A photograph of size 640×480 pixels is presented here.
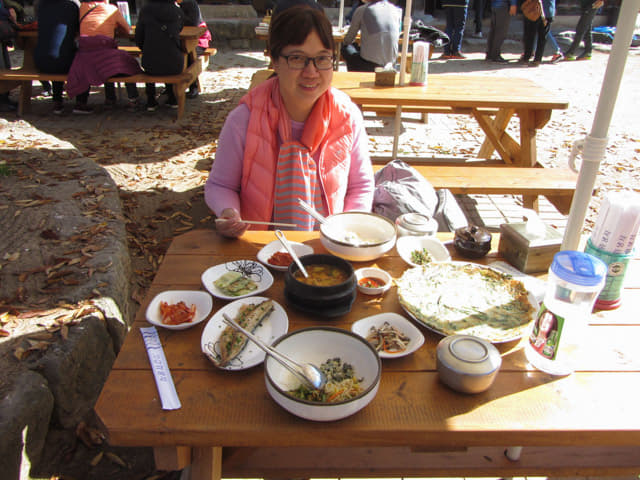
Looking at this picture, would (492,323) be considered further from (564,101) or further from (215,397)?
(564,101)

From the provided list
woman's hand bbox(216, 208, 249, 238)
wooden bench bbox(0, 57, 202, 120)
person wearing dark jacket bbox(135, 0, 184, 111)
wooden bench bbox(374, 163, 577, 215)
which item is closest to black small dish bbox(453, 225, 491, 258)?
woman's hand bbox(216, 208, 249, 238)

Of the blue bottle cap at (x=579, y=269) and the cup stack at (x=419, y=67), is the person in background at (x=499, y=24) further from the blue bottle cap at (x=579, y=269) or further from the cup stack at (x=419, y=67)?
the blue bottle cap at (x=579, y=269)

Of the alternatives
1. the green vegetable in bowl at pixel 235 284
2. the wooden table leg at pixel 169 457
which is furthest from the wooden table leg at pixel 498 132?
the wooden table leg at pixel 169 457

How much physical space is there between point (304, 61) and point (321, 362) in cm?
149

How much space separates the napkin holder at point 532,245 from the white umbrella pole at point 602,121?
0.22m

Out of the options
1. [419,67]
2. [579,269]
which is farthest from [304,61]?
[419,67]

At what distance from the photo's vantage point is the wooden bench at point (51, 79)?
263 inches

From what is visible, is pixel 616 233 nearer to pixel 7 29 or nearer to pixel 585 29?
pixel 7 29

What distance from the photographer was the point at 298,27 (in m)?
2.16

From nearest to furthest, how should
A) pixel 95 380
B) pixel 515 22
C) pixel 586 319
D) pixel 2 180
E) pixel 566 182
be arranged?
pixel 586 319 < pixel 95 380 < pixel 2 180 < pixel 566 182 < pixel 515 22

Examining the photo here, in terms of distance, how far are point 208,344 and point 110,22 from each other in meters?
6.96

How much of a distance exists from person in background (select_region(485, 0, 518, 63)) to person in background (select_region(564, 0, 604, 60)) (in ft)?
5.28

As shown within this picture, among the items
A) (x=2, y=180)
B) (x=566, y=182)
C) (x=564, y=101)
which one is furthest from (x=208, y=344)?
(x=564, y=101)

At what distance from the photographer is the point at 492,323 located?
1512mm
